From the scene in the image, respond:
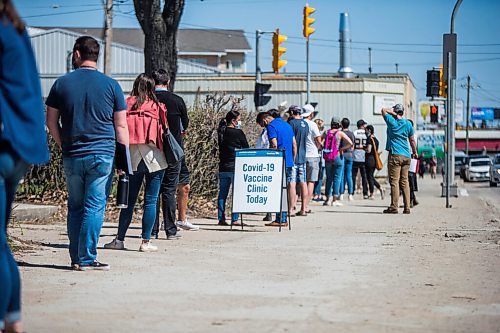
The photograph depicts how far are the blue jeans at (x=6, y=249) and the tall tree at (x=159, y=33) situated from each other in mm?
12444

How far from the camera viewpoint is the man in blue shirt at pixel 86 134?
29.0 feet

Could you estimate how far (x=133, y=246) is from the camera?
37.3 ft

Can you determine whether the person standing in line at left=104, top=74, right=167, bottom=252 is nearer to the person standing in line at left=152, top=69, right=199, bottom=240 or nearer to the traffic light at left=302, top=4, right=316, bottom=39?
the person standing in line at left=152, top=69, right=199, bottom=240

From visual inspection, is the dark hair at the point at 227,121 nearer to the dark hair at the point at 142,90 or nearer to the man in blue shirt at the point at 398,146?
the man in blue shirt at the point at 398,146

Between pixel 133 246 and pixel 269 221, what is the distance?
15.6 ft

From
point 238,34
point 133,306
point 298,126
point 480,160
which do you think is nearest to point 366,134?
point 298,126

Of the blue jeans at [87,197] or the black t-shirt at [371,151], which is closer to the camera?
the blue jeans at [87,197]

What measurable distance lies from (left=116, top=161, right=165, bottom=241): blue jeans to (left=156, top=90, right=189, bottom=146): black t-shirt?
1.23 metres

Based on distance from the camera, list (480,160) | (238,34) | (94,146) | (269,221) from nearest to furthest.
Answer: (94,146) < (269,221) < (480,160) < (238,34)

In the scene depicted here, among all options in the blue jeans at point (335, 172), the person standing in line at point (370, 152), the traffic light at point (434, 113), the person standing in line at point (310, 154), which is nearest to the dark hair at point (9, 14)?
the person standing in line at point (310, 154)

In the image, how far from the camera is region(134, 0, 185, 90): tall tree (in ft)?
58.9

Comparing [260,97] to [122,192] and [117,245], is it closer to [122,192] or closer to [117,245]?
[117,245]

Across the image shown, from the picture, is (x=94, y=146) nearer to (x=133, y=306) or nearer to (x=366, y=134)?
(x=133, y=306)

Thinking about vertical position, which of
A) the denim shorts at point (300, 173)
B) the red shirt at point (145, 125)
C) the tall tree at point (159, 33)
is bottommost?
the denim shorts at point (300, 173)
